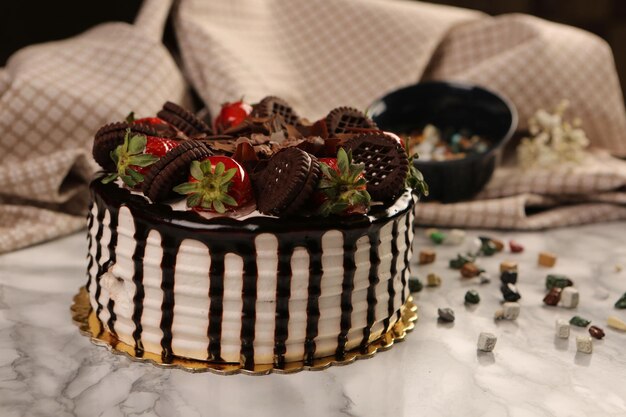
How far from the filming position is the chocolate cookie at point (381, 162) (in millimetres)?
1851

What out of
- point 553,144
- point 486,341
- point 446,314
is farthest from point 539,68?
point 486,341

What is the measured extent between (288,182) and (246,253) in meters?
0.16

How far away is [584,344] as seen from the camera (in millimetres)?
1963

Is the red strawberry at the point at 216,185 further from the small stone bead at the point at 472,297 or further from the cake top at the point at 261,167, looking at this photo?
the small stone bead at the point at 472,297

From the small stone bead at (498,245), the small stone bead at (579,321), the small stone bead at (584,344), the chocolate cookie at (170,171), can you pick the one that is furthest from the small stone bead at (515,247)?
the chocolate cookie at (170,171)

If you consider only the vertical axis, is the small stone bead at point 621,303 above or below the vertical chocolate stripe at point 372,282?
below

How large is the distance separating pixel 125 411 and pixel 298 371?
0.36 meters

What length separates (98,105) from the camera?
2.70m

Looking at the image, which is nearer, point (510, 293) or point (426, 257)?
point (510, 293)

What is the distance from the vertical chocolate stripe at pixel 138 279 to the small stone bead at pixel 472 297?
33.0 inches

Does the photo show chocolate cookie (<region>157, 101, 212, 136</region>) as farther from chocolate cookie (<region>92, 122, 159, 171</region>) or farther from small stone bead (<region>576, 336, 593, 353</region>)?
small stone bead (<region>576, 336, 593, 353</region>)

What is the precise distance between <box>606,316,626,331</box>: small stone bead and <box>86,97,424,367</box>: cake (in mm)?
581

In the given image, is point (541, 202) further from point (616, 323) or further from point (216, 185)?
point (216, 185)

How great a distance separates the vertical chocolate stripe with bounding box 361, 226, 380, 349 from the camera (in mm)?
1792
